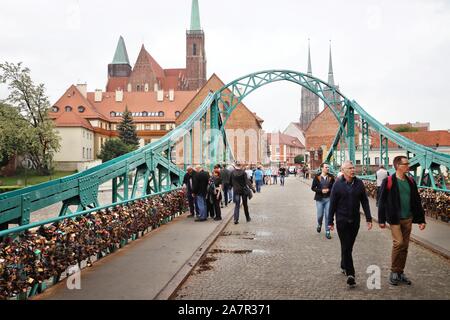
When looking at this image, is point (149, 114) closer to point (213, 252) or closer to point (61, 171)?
point (61, 171)

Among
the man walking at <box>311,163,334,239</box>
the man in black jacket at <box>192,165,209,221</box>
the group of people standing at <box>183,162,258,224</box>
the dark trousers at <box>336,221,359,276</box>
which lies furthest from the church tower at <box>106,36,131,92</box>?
the dark trousers at <box>336,221,359,276</box>

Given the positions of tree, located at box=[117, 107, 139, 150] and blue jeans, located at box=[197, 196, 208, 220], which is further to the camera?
tree, located at box=[117, 107, 139, 150]

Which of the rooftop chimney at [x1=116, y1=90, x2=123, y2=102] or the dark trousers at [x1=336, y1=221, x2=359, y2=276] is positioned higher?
the rooftop chimney at [x1=116, y1=90, x2=123, y2=102]

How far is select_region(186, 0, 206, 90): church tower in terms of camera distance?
335 feet

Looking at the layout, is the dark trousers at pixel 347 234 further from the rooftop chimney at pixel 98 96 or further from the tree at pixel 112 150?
the rooftop chimney at pixel 98 96

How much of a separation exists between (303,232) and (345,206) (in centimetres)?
484

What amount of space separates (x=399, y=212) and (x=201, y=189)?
290 inches

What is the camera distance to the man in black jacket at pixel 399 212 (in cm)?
613

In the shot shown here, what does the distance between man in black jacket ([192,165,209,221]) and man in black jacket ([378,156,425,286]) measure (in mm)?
7066

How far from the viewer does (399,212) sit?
619cm

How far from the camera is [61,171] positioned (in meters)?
61.2

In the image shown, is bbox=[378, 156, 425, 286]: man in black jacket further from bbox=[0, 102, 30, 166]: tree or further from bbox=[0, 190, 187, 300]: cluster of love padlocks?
bbox=[0, 102, 30, 166]: tree

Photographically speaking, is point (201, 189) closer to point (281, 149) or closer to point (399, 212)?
point (399, 212)
